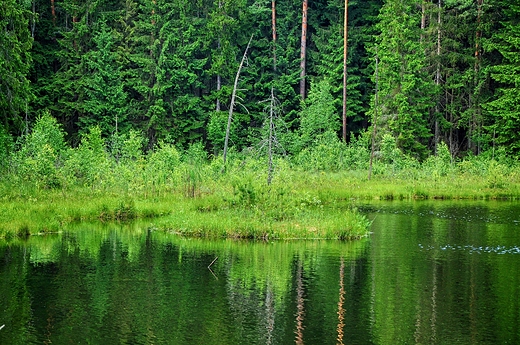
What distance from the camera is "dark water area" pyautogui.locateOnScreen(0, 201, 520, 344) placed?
13.3 meters

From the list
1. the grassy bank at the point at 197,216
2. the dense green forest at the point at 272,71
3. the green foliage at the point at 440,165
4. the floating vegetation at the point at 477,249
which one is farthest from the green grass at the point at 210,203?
the dense green forest at the point at 272,71

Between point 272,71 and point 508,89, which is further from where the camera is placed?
point 272,71

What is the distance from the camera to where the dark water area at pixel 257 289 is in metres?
13.3

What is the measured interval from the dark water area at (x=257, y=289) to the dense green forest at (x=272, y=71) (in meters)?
28.1

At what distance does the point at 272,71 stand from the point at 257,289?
151ft

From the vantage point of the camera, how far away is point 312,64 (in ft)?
202

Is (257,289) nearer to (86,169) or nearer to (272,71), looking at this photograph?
(86,169)

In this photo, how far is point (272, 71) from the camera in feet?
201

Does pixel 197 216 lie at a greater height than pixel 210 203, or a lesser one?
lesser

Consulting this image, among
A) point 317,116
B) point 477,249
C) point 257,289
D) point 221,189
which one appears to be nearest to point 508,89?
point 317,116

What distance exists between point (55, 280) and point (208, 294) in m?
4.01

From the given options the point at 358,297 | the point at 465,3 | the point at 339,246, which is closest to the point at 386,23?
the point at 465,3

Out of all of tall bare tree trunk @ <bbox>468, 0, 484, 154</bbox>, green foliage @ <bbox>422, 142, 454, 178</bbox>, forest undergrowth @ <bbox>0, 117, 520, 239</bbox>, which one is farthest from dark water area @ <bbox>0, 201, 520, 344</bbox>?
tall bare tree trunk @ <bbox>468, 0, 484, 154</bbox>

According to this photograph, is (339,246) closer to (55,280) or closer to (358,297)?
(358,297)
